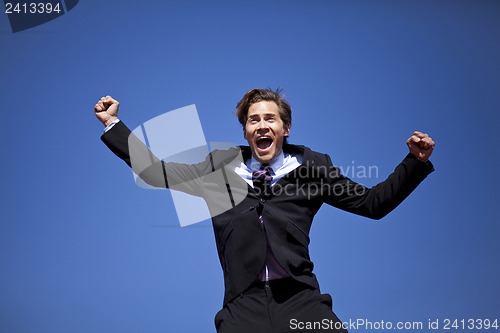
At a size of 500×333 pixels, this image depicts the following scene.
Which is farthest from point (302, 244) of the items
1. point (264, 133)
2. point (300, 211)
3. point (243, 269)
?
point (264, 133)

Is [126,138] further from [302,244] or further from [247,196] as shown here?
[302,244]

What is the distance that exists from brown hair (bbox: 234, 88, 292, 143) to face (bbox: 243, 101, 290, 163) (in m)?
0.05

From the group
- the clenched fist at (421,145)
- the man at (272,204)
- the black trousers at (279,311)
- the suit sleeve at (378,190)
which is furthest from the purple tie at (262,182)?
the clenched fist at (421,145)

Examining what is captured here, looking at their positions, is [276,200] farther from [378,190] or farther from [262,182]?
[378,190]

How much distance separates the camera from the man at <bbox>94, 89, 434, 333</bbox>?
1854 mm

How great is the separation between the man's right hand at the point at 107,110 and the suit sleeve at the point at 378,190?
3.00 feet

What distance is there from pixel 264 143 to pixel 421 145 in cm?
64

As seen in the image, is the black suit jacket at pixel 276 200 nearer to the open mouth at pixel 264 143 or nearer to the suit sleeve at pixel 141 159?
the suit sleeve at pixel 141 159

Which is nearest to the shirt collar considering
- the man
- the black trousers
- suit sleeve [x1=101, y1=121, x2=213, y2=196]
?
the man

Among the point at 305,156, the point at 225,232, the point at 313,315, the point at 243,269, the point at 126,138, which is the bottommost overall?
the point at 313,315

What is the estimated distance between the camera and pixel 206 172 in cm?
214

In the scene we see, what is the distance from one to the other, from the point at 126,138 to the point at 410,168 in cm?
113

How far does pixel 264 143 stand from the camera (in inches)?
85.5

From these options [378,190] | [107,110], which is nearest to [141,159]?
[107,110]
